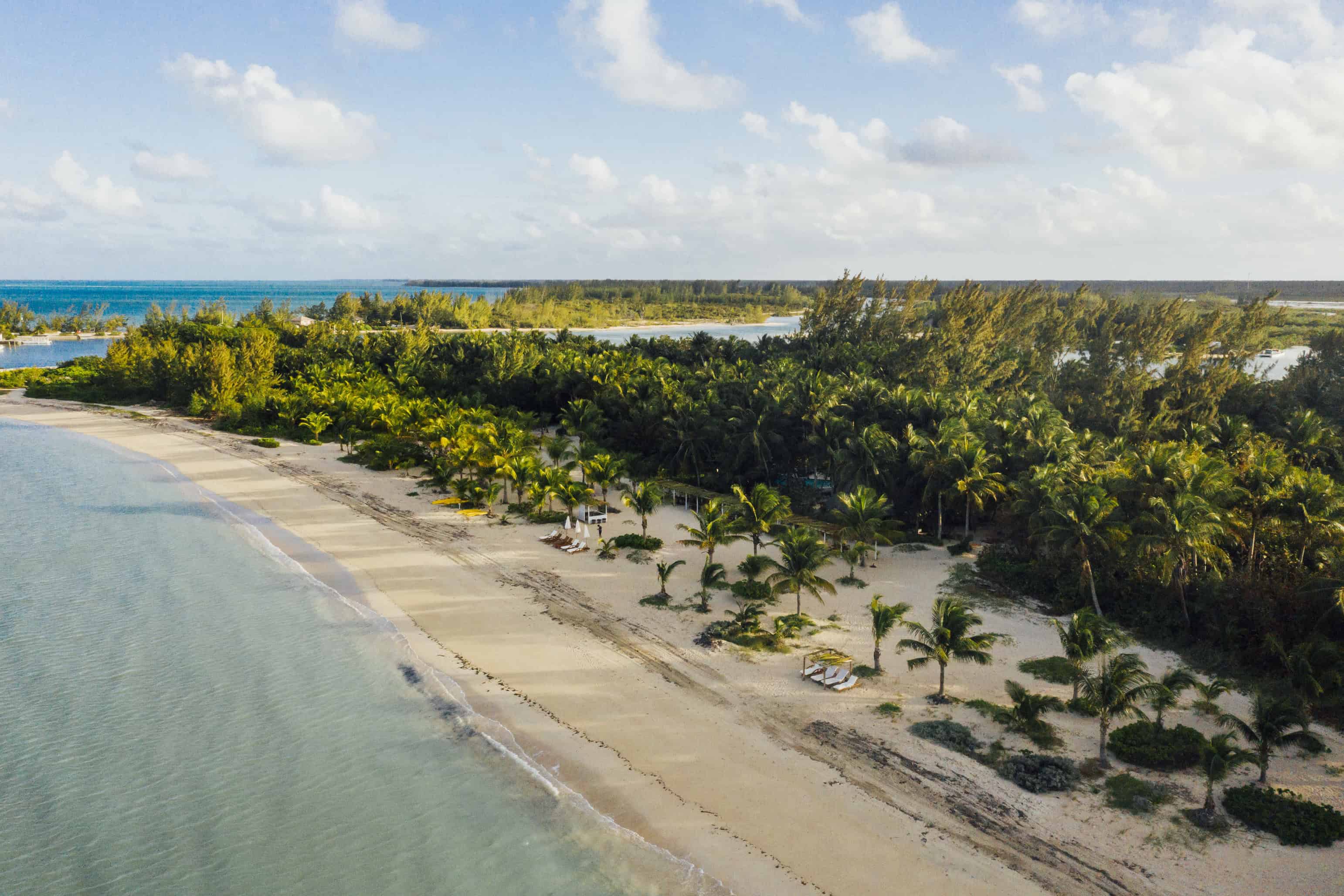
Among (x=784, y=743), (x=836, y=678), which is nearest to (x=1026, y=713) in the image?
(x=836, y=678)

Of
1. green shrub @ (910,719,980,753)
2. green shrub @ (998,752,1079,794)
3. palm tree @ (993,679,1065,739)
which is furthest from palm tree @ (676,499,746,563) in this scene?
green shrub @ (998,752,1079,794)

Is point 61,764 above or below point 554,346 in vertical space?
below

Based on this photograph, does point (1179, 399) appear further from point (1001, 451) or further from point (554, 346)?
point (554, 346)

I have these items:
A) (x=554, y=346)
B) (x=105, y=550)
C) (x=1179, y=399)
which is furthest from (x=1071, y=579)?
(x=554, y=346)

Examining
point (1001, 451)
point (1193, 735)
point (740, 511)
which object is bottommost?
point (1193, 735)

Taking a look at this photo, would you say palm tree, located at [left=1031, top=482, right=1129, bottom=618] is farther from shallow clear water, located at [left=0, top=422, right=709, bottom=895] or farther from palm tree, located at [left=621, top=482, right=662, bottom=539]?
shallow clear water, located at [left=0, top=422, right=709, bottom=895]
